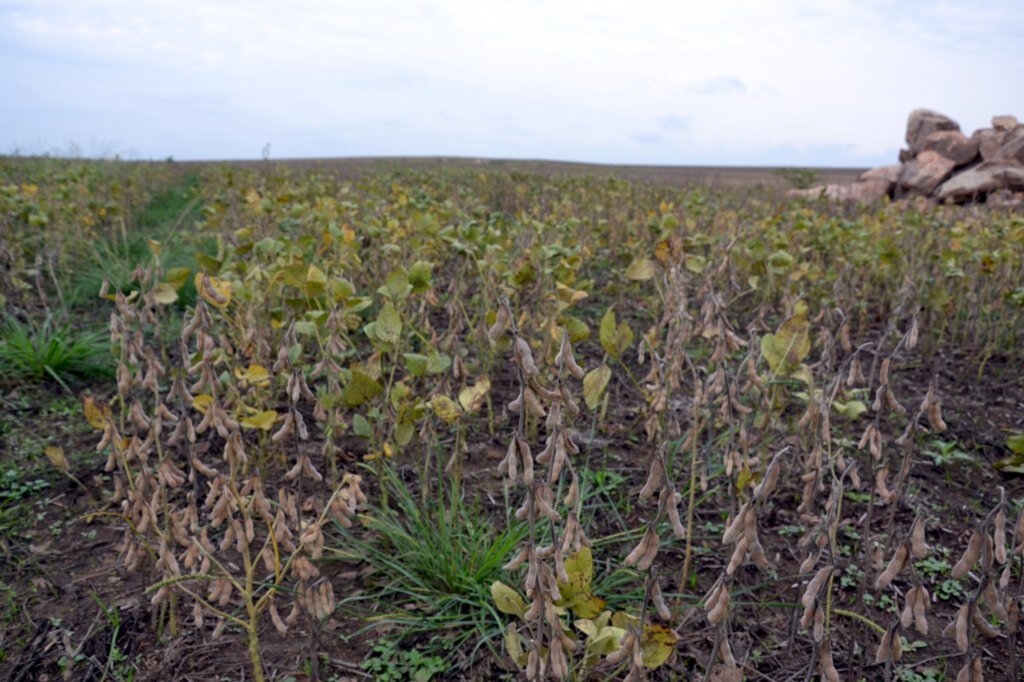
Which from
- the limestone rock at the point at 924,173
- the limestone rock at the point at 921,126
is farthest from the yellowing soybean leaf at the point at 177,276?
the limestone rock at the point at 921,126

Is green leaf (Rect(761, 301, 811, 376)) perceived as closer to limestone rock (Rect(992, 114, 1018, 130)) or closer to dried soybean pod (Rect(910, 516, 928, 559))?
dried soybean pod (Rect(910, 516, 928, 559))

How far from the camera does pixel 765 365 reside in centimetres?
314

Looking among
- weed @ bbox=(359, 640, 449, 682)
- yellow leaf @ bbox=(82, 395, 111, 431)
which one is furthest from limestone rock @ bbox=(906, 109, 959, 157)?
yellow leaf @ bbox=(82, 395, 111, 431)

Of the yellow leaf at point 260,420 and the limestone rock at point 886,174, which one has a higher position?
the limestone rock at point 886,174

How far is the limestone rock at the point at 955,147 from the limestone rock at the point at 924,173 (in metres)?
0.16

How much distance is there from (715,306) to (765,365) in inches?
52.8

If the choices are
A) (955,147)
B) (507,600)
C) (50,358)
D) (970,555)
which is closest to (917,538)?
(970,555)

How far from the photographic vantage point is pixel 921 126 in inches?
659

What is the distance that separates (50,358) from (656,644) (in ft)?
10.9

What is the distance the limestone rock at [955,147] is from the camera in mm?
14891

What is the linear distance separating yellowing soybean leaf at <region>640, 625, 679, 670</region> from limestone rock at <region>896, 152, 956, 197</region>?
15.3m

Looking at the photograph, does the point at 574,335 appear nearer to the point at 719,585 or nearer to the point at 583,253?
the point at 719,585

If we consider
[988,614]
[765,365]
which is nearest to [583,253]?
[765,365]

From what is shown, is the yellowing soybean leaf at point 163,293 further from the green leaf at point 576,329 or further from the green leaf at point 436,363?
the green leaf at point 576,329
